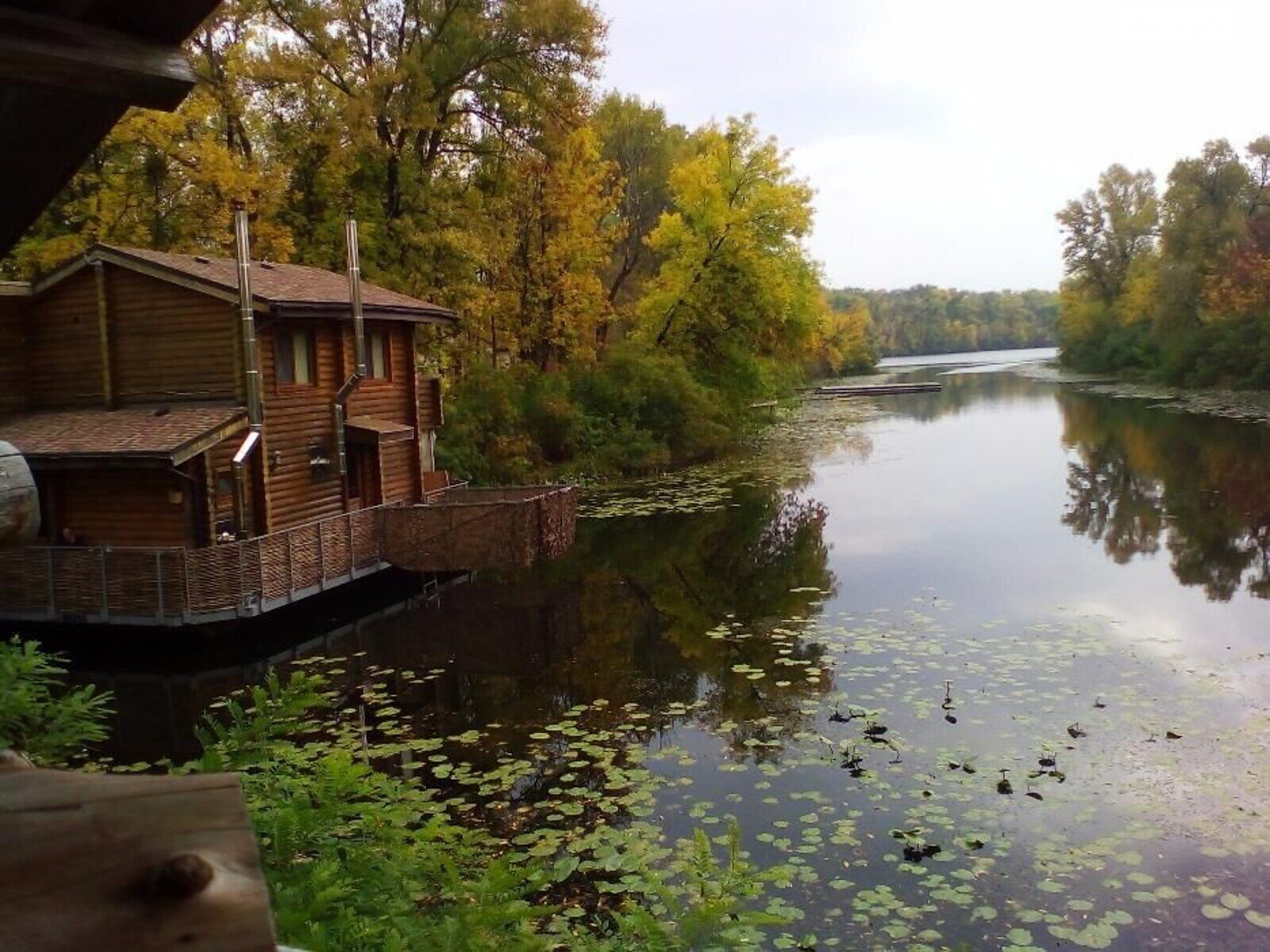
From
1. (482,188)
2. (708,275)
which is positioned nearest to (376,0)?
(482,188)

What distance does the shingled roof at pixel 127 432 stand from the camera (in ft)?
54.7

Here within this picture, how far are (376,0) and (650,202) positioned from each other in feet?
79.1

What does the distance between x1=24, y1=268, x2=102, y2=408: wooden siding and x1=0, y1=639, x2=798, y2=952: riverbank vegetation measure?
11805 mm

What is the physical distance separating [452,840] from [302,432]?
14.1 m

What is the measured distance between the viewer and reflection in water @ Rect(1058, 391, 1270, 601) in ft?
63.3

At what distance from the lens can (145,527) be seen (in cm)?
1777

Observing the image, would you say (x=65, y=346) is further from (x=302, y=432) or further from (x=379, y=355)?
(x=379, y=355)

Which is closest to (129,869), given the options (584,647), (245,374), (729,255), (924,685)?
(924,685)

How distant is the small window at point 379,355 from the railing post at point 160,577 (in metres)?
7.29

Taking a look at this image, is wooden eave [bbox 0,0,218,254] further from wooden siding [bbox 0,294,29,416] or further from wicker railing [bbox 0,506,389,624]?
wooden siding [bbox 0,294,29,416]

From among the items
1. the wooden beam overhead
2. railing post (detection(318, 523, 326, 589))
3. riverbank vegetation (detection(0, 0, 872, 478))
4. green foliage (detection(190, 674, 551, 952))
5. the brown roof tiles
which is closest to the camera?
the wooden beam overhead

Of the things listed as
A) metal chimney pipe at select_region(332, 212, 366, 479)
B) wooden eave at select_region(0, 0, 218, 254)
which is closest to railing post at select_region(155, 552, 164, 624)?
metal chimney pipe at select_region(332, 212, 366, 479)

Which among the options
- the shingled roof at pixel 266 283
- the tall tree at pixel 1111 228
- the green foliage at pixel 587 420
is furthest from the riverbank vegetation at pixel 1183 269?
the shingled roof at pixel 266 283

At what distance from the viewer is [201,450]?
16.9m
